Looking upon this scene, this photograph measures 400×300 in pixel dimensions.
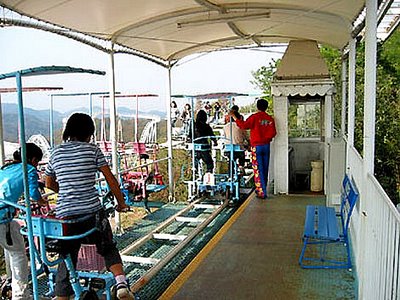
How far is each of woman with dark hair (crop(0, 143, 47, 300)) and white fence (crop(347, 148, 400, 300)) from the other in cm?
239

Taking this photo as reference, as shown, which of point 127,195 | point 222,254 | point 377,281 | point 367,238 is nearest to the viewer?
point 377,281

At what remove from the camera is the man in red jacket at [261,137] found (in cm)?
827

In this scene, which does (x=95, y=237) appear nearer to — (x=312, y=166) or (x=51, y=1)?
(x=51, y=1)

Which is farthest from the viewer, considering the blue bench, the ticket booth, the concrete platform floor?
the ticket booth

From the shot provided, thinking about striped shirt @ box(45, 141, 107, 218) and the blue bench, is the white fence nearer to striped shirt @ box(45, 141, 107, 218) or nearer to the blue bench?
the blue bench

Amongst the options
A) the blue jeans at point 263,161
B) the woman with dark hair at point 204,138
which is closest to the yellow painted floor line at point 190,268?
the blue jeans at point 263,161

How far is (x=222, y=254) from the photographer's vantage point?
534 cm

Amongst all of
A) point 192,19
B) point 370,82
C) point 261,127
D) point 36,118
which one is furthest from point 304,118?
point 370,82

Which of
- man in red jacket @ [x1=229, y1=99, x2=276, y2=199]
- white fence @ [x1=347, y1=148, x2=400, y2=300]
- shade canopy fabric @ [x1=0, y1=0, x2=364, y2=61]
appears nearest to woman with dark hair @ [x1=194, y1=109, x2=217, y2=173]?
man in red jacket @ [x1=229, y1=99, x2=276, y2=199]

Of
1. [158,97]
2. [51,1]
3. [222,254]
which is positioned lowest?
[222,254]

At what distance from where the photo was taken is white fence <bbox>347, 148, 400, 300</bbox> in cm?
220

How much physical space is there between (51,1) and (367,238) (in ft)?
12.4

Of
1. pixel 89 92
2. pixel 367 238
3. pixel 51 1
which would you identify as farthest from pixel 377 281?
pixel 89 92

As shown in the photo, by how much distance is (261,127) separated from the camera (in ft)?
27.1
